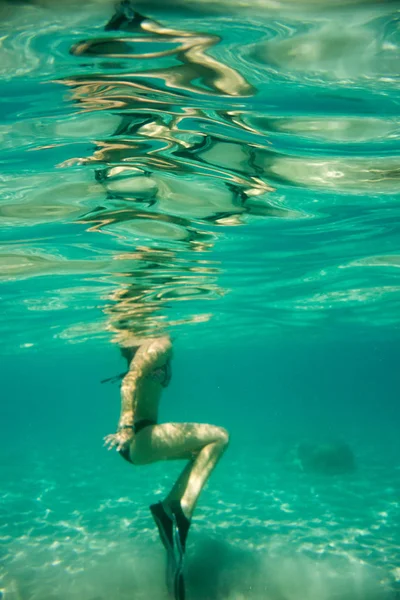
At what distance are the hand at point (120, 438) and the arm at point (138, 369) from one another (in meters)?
0.18

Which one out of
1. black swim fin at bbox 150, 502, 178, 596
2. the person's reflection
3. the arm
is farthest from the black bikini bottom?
black swim fin at bbox 150, 502, 178, 596

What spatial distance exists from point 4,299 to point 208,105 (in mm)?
15353

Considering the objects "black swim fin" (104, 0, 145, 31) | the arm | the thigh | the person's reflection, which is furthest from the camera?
the arm

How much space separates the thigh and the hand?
121 mm

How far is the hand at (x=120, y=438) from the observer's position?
7.70 meters

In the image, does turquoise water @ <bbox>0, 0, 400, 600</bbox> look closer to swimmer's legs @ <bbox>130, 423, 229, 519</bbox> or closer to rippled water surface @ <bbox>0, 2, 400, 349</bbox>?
rippled water surface @ <bbox>0, 2, 400, 349</bbox>

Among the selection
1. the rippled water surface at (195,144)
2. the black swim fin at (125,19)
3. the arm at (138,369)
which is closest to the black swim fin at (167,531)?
the arm at (138,369)

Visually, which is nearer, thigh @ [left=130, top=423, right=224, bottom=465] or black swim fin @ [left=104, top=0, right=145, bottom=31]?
black swim fin @ [left=104, top=0, right=145, bottom=31]

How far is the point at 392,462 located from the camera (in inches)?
1109

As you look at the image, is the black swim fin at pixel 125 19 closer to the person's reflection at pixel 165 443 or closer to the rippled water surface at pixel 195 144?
the rippled water surface at pixel 195 144

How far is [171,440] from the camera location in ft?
25.2

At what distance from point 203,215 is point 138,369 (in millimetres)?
4367

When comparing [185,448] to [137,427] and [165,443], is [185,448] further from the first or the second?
[137,427]

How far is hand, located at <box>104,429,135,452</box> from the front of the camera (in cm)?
770
